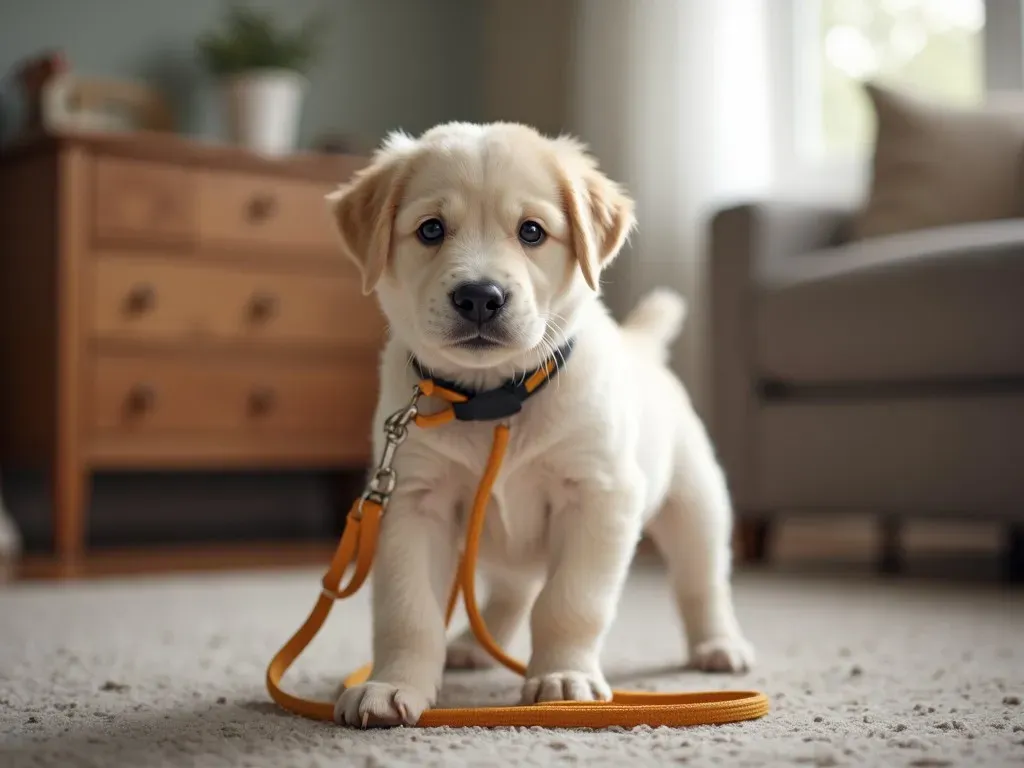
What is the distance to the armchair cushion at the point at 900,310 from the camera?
96.3 inches

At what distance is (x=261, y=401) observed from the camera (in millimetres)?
3590

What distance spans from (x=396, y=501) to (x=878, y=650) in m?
0.79

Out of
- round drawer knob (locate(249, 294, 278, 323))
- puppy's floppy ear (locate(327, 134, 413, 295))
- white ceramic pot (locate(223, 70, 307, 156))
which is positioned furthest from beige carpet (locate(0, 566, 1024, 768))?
white ceramic pot (locate(223, 70, 307, 156))

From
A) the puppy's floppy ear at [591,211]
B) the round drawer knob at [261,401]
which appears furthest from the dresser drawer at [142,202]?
the puppy's floppy ear at [591,211]

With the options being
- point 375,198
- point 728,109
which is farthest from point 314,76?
point 375,198

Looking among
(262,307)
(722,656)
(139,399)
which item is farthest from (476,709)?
(262,307)

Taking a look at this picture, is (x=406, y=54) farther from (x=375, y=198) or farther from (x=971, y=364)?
(x=375, y=198)

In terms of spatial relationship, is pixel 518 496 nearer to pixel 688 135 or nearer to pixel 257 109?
pixel 257 109

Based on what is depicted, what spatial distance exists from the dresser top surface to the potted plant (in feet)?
0.23

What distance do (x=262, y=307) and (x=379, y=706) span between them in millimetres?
2520

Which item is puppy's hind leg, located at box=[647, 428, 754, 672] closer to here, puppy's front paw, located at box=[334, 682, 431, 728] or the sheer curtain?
puppy's front paw, located at box=[334, 682, 431, 728]

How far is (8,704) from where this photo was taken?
1.34m

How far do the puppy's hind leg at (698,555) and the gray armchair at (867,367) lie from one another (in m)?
1.07

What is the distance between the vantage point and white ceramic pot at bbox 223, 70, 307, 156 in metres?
3.79
